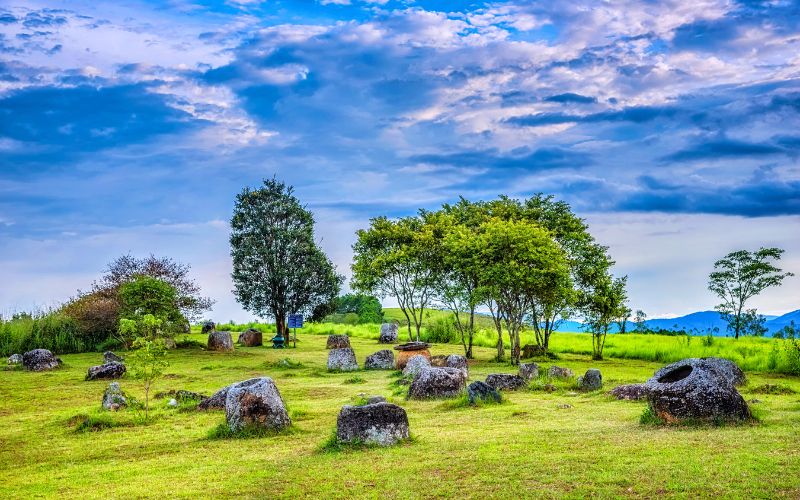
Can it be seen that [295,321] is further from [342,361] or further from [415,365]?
[415,365]

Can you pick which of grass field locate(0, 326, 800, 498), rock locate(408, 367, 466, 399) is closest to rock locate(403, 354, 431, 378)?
rock locate(408, 367, 466, 399)

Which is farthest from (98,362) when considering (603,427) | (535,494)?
(535,494)

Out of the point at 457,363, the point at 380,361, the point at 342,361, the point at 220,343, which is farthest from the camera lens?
the point at 220,343

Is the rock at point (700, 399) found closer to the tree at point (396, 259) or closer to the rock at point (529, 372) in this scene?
the rock at point (529, 372)

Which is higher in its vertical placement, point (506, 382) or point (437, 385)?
point (437, 385)

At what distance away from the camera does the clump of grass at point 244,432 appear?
55.2 ft

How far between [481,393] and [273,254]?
3935cm

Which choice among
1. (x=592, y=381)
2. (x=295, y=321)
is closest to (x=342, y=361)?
(x=592, y=381)

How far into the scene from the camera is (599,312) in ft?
146

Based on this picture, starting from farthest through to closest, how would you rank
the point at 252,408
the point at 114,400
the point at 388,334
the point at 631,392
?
the point at 388,334 → the point at 114,400 → the point at 631,392 → the point at 252,408

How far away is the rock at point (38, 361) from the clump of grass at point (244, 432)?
2446 centimetres

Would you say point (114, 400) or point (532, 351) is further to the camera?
point (532, 351)

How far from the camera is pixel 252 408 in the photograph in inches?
674

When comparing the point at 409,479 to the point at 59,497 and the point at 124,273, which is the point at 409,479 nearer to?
the point at 59,497
